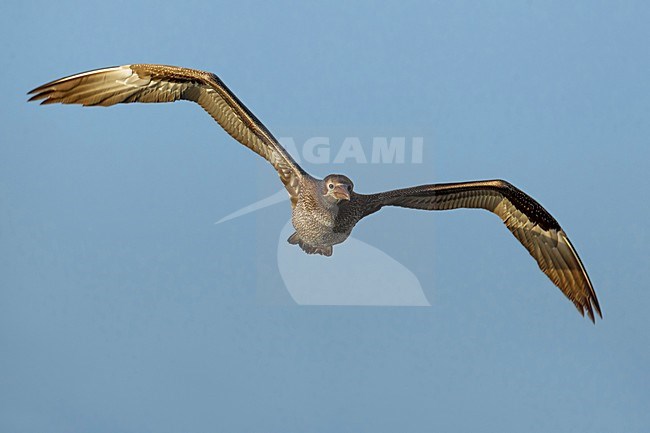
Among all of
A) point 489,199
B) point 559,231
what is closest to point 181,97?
A: point 489,199

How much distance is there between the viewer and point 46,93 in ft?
29.1

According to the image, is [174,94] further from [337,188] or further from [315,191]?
[337,188]

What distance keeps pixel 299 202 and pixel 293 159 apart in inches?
16.3

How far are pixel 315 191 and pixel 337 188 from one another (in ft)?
0.92

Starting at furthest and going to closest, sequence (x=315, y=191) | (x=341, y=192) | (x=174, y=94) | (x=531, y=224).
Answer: (x=531, y=224) → (x=174, y=94) → (x=315, y=191) → (x=341, y=192)

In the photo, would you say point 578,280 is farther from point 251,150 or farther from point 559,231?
point 251,150

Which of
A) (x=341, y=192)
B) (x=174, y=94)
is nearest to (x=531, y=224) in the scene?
(x=341, y=192)

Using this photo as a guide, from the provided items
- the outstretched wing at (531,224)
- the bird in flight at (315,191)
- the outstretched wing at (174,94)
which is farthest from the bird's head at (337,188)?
the outstretched wing at (531,224)

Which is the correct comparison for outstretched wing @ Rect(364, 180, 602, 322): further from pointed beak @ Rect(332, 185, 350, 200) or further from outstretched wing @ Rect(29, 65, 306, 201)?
outstretched wing @ Rect(29, 65, 306, 201)

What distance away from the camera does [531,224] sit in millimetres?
9617

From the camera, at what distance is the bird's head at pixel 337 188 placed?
325 inches

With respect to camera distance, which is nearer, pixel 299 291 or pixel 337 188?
pixel 337 188

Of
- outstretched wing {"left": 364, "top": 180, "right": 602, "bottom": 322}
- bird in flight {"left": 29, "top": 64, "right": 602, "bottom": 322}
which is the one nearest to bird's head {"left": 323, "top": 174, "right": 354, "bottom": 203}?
bird in flight {"left": 29, "top": 64, "right": 602, "bottom": 322}

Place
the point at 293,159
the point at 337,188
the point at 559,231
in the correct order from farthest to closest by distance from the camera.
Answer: the point at 559,231 < the point at 293,159 < the point at 337,188
